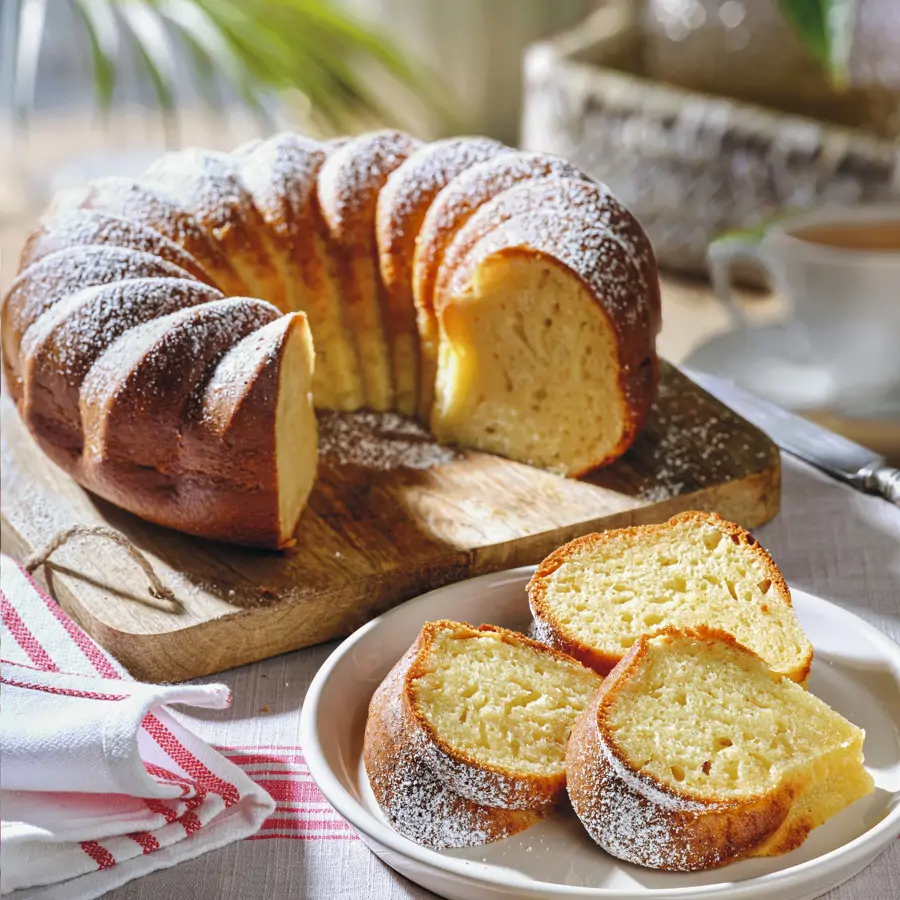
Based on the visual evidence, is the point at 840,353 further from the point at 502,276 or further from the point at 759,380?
the point at 502,276

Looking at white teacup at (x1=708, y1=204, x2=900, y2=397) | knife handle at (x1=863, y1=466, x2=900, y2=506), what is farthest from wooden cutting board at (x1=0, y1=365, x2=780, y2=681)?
white teacup at (x1=708, y1=204, x2=900, y2=397)

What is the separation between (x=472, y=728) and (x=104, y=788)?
0.35m

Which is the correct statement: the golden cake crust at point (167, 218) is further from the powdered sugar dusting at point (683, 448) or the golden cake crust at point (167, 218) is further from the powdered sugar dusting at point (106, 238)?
the powdered sugar dusting at point (683, 448)

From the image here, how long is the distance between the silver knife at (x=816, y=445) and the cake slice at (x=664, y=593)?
0.44 meters

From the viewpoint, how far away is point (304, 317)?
1.70 meters

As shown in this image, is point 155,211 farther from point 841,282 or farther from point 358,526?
point 841,282

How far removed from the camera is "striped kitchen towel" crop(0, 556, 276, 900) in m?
1.17

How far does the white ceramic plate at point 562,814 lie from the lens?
3.57ft

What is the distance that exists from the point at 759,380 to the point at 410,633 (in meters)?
1.20

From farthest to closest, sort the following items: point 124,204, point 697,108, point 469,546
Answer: point 697,108
point 124,204
point 469,546

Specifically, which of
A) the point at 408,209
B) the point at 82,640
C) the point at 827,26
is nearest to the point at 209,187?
the point at 408,209

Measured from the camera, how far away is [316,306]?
205 centimetres

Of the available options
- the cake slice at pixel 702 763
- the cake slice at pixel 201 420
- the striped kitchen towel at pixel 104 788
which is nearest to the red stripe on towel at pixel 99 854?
the striped kitchen towel at pixel 104 788

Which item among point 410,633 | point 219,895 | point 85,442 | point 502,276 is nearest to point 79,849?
point 219,895
